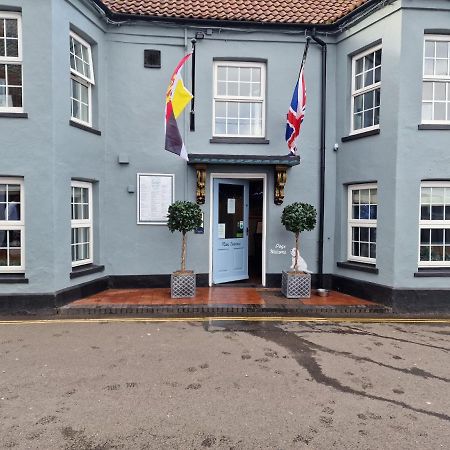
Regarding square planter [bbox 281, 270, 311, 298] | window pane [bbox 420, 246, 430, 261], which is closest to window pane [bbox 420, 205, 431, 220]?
window pane [bbox 420, 246, 430, 261]

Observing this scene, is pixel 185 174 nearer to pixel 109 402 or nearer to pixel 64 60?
pixel 64 60

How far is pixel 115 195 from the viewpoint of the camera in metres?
9.22

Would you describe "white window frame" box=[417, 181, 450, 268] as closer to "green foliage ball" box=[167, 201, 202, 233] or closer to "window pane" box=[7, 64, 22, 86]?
"green foliage ball" box=[167, 201, 202, 233]

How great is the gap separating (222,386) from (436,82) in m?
7.51

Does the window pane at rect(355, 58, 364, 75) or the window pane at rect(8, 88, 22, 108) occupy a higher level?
the window pane at rect(355, 58, 364, 75)

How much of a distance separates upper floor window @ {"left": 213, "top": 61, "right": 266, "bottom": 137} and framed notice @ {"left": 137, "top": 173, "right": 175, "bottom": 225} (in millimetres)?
1754

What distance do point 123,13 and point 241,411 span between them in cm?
881

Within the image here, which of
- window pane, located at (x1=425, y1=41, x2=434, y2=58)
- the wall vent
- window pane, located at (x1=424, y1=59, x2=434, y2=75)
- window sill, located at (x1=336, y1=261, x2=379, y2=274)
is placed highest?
the wall vent

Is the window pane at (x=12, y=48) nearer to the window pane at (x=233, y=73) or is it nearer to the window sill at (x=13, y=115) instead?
the window sill at (x=13, y=115)

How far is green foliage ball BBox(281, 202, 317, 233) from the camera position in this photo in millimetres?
8539

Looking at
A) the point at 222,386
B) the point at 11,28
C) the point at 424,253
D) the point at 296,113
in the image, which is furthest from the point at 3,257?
the point at 424,253

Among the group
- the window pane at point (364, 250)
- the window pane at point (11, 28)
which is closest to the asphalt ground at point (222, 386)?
the window pane at point (364, 250)

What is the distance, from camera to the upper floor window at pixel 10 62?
730 centimetres

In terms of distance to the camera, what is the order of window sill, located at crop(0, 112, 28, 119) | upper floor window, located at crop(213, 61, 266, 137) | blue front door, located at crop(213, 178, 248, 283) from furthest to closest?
blue front door, located at crop(213, 178, 248, 283), upper floor window, located at crop(213, 61, 266, 137), window sill, located at crop(0, 112, 28, 119)
